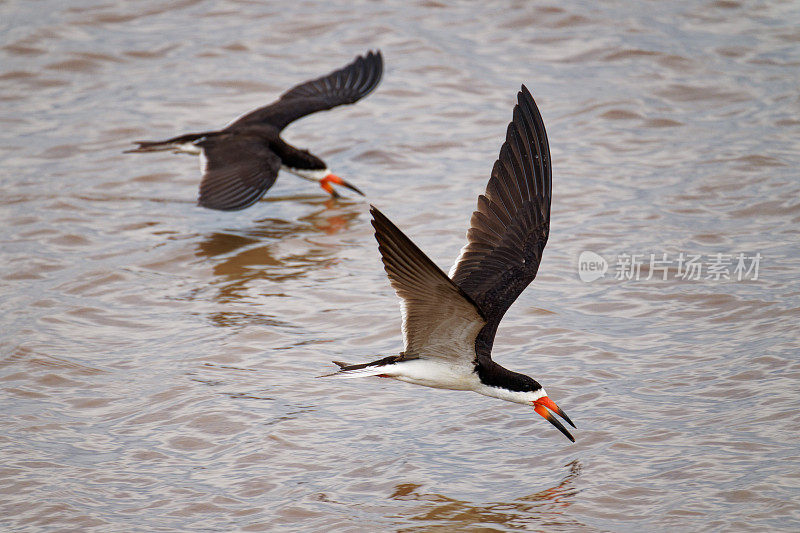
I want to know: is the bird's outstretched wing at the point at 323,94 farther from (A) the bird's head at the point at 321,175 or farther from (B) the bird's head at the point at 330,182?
(B) the bird's head at the point at 330,182

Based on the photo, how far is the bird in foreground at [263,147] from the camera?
7.66m

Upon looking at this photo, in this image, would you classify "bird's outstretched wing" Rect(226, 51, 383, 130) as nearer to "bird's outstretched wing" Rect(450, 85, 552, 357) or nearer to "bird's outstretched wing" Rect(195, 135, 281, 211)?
"bird's outstretched wing" Rect(195, 135, 281, 211)

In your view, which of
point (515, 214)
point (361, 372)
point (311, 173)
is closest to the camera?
point (361, 372)

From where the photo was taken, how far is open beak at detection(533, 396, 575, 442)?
194 inches

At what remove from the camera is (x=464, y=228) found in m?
7.79

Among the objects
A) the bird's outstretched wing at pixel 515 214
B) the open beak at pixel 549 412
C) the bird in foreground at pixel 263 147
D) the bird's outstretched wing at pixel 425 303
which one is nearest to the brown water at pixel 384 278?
the open beak at pixel 549 412

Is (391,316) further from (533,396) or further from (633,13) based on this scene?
(633,13)

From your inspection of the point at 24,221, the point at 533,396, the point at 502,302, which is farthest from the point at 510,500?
the point at 24,221

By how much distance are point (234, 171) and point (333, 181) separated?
1.14 meters

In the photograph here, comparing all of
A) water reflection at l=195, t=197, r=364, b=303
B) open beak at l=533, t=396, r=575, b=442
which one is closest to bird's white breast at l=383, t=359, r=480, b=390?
open beak at l=533, t=396, r=575, b=442

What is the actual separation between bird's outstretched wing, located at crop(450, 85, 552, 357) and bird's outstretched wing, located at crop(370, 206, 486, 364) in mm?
482

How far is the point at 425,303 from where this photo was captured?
4539 millimetres

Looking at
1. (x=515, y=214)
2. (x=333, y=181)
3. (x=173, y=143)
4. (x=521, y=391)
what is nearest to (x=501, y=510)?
(x=521, y=391)

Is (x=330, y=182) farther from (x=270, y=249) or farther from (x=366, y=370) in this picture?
(x=366, y=370)
